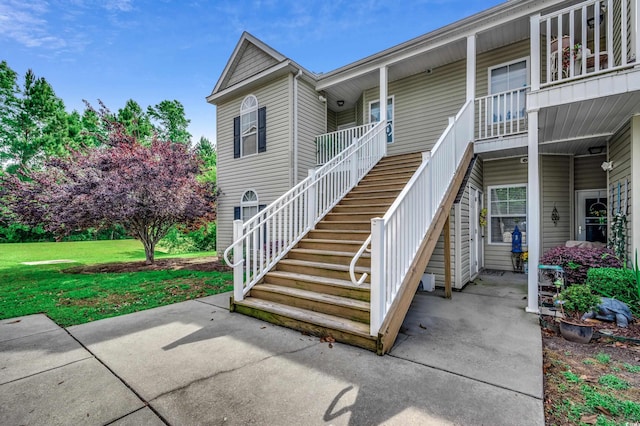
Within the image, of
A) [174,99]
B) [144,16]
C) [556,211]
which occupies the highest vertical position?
[174,99]

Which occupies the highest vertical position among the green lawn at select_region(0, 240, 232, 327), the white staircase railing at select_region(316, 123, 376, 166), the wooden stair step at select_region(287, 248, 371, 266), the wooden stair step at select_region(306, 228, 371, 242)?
the white staircase railing at select_region(316, 123, 376, 166)

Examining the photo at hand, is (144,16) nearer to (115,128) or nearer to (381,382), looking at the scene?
(115,128)

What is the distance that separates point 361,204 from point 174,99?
29.5 m

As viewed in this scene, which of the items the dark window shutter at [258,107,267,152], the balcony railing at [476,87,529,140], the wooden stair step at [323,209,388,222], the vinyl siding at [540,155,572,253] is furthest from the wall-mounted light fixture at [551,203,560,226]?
the dark window shutter at [258,107,267,152]

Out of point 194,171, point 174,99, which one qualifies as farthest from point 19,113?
point 194,171

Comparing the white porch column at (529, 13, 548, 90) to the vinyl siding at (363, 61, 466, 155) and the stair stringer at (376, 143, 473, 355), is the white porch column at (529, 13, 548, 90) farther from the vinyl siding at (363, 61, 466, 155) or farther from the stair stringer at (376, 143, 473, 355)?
the vinyl siding at (363, 61, 466, 155)

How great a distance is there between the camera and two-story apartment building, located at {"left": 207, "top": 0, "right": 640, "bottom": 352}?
12.6 ft

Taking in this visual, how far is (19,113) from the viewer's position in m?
19.9

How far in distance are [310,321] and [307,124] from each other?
6.86 meters

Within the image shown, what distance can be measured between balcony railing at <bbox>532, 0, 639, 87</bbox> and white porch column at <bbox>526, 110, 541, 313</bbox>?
0.77 meters

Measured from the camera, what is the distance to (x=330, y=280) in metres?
4.03

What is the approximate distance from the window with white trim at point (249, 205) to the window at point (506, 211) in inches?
275

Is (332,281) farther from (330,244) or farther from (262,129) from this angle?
(262,129)

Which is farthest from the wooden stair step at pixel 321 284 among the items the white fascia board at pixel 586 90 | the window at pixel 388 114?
the window at pixel 388 114
